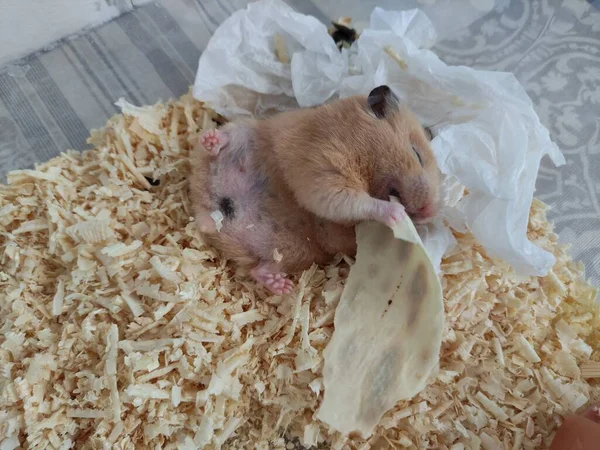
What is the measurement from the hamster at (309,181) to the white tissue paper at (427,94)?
0.13 metres

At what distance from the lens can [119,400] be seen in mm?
1449

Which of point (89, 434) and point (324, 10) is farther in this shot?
point (324, 10)

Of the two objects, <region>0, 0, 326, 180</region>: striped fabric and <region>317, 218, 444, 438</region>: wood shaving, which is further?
<region>0, 0, 326, 180</region>: striped fabric

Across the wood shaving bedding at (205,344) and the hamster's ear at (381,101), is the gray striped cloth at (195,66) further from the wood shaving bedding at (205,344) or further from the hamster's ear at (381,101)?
the hamster's ear at (381,101)

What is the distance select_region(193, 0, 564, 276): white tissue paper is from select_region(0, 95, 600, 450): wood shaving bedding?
14cm

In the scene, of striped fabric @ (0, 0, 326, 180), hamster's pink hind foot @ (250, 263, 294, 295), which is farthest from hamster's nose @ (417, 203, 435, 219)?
striped fabric @ (0, 0, 326, 180)

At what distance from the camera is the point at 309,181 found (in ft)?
5.25

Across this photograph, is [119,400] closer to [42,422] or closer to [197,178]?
[42,422]

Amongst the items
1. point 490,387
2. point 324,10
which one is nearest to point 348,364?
point 490,387

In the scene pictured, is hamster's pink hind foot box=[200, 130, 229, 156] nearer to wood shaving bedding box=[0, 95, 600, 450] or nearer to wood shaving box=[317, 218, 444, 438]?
wood shaving bedding box=[0, 95, 600, 450]

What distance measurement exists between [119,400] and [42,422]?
24 centimetres

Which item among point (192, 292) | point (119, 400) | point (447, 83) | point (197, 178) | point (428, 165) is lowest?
point (119, 400)

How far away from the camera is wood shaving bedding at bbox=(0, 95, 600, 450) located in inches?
58.5

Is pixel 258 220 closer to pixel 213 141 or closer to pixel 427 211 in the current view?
pixel 213 141
